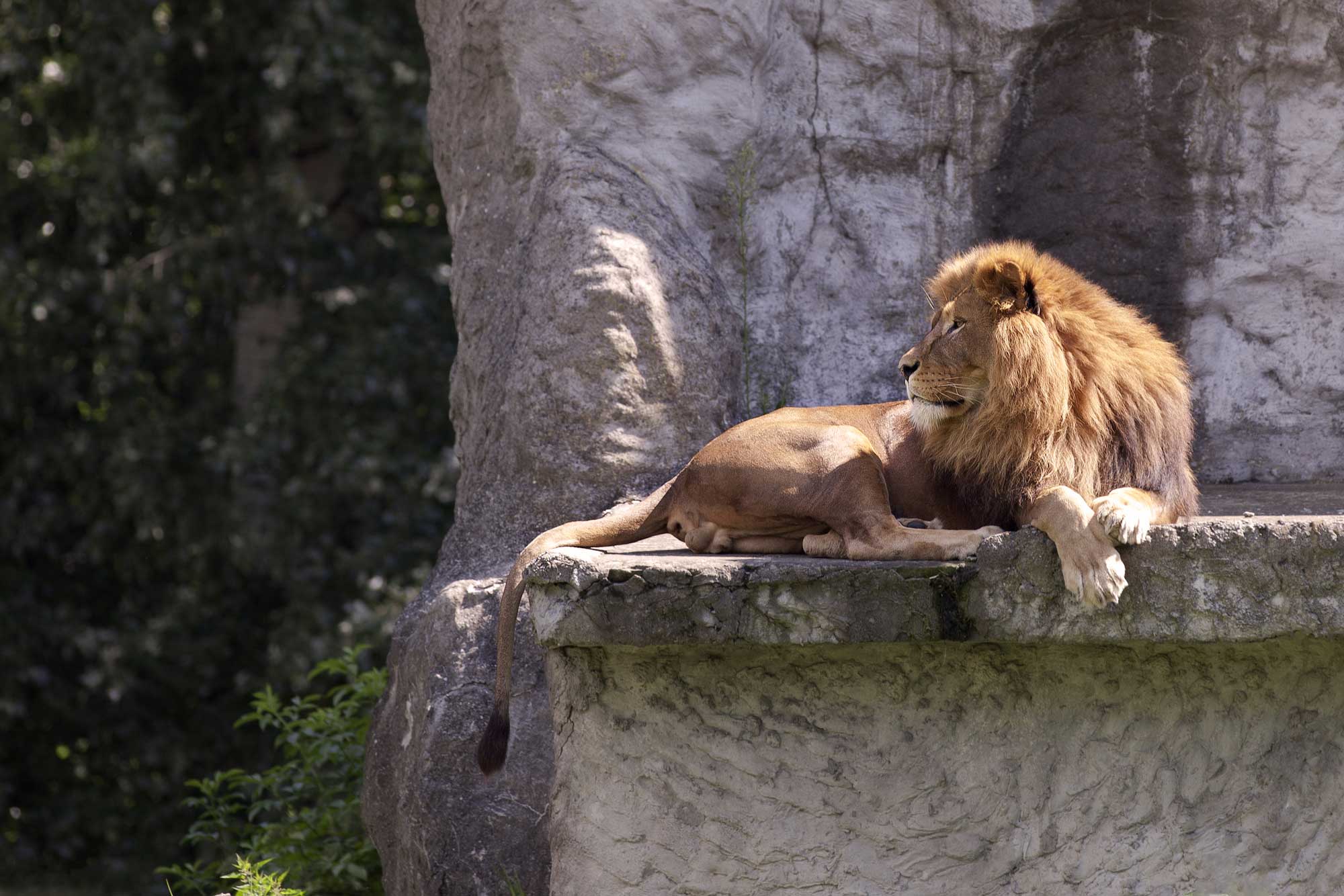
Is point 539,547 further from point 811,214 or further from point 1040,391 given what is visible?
point 811,214

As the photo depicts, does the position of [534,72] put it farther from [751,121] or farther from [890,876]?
[890,876]

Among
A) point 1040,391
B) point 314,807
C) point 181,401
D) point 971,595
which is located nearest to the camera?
point 971,595

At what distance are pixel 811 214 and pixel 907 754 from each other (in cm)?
186

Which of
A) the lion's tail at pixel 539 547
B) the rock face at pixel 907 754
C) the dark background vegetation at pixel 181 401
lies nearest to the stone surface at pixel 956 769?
the rock face at pixel 907 754

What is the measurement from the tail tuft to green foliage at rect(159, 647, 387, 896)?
1.62 metres

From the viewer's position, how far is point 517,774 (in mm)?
3848

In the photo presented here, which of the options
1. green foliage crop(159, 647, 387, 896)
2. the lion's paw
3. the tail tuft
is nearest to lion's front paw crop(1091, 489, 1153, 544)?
the lion's paw

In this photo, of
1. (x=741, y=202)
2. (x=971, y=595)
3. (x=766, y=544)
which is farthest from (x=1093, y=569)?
(x=741, y=202)

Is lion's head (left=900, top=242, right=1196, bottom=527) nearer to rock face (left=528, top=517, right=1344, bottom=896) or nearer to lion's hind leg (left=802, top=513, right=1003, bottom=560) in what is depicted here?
lion's hind leg (left=802, top=513, right=1003, bottom=560)

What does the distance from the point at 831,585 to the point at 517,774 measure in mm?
1196

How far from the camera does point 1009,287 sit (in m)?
3.22

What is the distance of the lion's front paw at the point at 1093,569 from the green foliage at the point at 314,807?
265 centimetres

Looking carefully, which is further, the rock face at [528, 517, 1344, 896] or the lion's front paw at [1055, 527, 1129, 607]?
the rock face at [528, 517, 1344, 896]

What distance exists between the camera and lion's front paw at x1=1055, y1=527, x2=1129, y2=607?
286 centimetres
